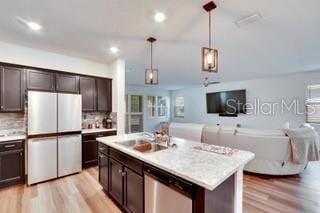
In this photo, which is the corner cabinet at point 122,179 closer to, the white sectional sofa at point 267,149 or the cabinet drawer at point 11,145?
the cabinet drawer at point 11,145

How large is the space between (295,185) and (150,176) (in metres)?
2.95

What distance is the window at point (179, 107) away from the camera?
30.6 feet

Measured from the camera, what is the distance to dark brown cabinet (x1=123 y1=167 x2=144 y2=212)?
185cm

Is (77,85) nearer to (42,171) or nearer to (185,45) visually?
(42,171)

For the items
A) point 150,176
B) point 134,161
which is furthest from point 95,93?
point 150,176

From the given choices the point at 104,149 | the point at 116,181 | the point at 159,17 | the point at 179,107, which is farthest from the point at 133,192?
the point at 179,107

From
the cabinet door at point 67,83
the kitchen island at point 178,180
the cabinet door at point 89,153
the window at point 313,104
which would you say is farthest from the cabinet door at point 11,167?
the window at point 313,104

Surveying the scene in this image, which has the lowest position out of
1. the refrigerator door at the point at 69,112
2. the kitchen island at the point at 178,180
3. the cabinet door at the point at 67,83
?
the kitchen island at the point at 178,180

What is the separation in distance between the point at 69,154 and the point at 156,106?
5.88 meters

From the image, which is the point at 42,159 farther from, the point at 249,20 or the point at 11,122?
Result: the point at 249,20

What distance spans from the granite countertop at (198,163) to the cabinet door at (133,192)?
0.27 meters

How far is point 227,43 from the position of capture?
3.15m

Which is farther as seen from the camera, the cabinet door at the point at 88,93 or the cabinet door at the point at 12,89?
the cabinet door at the point at 88,93

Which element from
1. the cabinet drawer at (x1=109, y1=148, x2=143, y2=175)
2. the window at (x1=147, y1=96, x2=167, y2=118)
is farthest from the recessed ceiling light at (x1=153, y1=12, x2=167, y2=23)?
the window at (x1=147, y1=96, x2=167, y2=118)
